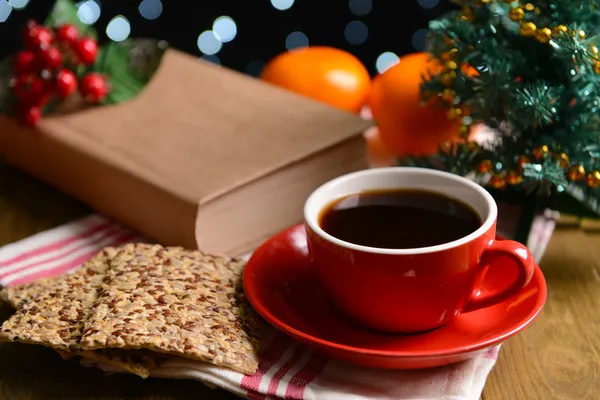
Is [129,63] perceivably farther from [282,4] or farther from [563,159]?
[563,159]

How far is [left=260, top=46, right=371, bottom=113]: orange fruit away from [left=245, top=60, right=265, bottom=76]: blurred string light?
1.35 feet

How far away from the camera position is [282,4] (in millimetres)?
1466

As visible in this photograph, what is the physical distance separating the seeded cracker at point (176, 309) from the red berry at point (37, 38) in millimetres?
416

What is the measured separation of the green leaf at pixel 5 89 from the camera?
104cm

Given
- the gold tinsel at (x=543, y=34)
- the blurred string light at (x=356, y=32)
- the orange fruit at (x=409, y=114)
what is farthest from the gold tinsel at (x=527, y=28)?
the blurred string light at (x=356, y=32)

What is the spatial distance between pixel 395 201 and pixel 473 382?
189 millimetres

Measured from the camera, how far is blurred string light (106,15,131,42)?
1.47m

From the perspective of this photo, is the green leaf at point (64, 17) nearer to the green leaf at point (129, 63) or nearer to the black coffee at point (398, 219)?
the green leaf at point (129, 63)

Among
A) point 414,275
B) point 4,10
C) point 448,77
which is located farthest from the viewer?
point 4,10

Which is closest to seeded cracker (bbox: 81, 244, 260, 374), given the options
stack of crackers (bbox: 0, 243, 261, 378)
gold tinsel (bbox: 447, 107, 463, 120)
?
stack of crackers (bbox: 0, 243, 261, 378)

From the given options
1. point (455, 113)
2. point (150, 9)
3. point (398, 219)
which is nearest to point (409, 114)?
point (455, 113)

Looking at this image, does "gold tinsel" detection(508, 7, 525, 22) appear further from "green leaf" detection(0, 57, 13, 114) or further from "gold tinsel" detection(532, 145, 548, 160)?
"green leaf" detection(0, 57, 13, 114)

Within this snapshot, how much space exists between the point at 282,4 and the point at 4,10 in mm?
517

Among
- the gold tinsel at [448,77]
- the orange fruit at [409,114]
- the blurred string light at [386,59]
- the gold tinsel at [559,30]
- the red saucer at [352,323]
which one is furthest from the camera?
the blurred string light at [386,59]
